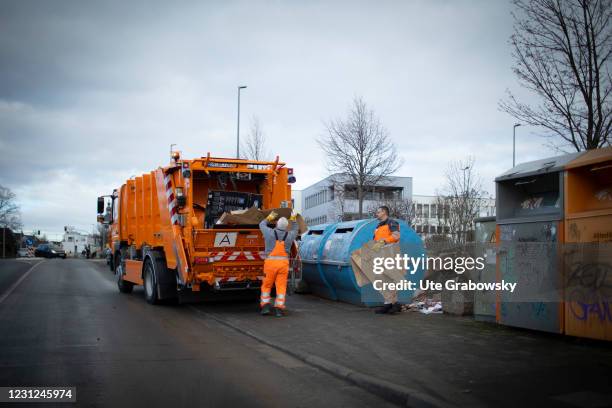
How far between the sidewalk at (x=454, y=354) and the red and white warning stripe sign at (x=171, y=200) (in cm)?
236

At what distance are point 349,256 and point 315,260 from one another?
190cm

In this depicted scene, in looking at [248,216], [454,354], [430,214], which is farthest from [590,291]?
[430,214]

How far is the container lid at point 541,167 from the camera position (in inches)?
290

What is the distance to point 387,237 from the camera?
10.3 m

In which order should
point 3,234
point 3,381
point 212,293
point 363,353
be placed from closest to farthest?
1. point 3,381
2. point 363,353
3. point 212,293
4. point 3,234

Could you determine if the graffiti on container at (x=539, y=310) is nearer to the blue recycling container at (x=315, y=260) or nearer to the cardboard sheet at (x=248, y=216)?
the cardboard sheet at (x=248, y=216)

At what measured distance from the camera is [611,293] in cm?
647

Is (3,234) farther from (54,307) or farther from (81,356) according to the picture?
(81,356)

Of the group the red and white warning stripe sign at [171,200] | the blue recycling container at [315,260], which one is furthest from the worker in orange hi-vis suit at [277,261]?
the blue recycling container at [315,260]

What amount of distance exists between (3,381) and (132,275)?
8.83m

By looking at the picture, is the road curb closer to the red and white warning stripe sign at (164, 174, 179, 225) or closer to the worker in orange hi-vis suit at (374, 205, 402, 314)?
the worker in orange hi-vis suit at (374, 205, 402, 314)

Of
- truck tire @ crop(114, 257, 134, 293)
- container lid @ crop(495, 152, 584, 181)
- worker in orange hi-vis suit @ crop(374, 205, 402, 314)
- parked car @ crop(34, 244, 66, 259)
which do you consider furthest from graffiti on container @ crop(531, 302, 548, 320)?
parked car @ crop(34, 244, 66, 259)

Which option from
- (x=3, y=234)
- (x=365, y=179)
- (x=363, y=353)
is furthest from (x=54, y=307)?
(x=3, y=234)

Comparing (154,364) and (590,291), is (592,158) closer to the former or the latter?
(590,291)
